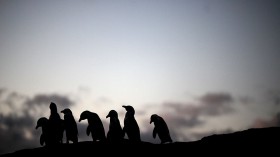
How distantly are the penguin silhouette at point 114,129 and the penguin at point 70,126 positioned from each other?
2179 millimetres

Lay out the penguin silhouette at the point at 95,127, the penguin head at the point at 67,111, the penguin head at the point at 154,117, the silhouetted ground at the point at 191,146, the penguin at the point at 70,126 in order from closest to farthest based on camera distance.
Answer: the silhouetted ground at the point at 191,146 → the penguin at the point at 70,126 → the penguin silhouette at the point at 95,127 → the penguin head at the point at 67,111 → the penguin head at the point at 154,117

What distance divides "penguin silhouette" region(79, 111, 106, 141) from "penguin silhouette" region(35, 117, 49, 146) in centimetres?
216

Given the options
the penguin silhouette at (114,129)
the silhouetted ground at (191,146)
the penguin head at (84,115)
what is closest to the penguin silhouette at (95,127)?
the penguin head at (84,115)

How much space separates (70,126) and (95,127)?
1.56 metres

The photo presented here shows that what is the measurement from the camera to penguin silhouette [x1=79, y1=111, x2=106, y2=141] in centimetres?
1858

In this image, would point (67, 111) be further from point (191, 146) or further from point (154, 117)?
point (191, 146)

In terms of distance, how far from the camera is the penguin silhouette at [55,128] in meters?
18.1

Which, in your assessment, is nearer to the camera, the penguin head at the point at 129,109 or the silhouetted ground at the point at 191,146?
the silhouetted ground at the point at 191,146

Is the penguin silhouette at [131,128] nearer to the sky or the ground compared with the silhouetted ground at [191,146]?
nearer to the sky

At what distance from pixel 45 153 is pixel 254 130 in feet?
34.2

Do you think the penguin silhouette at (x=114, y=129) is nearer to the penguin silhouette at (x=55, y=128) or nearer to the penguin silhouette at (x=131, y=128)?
the penguin silhouette at (x=131, y=128)

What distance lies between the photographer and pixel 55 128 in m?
18.1

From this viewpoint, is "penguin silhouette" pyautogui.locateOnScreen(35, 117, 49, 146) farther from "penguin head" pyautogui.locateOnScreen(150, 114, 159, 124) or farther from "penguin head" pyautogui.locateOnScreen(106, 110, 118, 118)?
"penguin head" pyautogui.locateOnScreen(150, 114, 159, 124)

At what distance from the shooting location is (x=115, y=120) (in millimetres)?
18594
